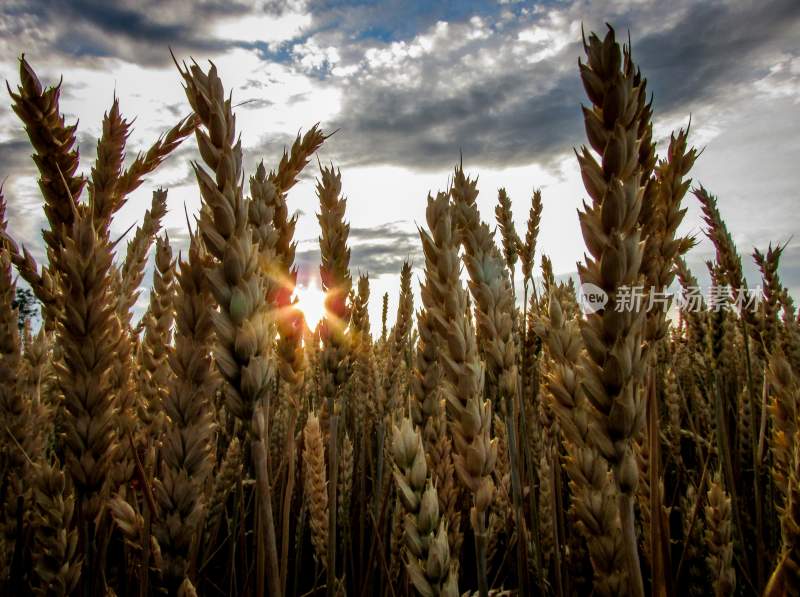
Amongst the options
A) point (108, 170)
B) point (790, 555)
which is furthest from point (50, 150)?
point (790, 555)

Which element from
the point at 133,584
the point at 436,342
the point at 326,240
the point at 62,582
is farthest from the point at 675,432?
the point at 62,582

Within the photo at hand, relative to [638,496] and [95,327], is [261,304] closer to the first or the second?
[95,327]

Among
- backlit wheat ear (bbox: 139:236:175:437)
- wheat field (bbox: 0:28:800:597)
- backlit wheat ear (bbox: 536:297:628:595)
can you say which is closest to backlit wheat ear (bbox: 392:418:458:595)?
wheat field (bbox: 0:28:800:597)

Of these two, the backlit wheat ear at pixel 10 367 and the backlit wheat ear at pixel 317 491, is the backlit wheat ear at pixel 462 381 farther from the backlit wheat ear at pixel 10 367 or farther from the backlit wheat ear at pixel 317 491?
the backlit wheat ear at pixel 10 367

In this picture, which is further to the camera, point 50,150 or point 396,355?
point 396,355

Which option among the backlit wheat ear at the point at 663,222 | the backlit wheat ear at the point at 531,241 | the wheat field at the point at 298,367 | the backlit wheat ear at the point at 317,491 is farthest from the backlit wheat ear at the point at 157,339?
the backlit wheat ear at the point at 531,241

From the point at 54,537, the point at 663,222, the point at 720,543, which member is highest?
the point at 663,222

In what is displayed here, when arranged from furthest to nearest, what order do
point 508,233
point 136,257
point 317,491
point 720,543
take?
point 508,233 < point 136,257 < point 317,491 < point 720,543

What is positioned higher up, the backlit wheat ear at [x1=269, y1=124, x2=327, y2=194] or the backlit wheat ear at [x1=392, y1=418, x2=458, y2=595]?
the backlit wheat ear at [x1=269, y1=124, x2=327, y2=194]

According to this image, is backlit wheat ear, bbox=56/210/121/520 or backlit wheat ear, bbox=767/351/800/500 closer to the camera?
backlit wheat ear, bbox=56/210/121/520

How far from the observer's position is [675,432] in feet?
11.0

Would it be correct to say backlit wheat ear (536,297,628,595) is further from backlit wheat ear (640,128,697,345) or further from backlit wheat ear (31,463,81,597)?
backlit wheat ear (31,463,81,597)

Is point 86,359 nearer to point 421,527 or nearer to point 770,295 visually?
point 421,527

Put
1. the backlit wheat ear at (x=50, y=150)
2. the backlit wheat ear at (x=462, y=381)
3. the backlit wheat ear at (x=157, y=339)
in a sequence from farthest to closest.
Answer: the backlit wheat ear at (x=157, y=339), the backlit wheat ear at (x=50, y=150), the backlit wheat ear at (x=462, y=381)
